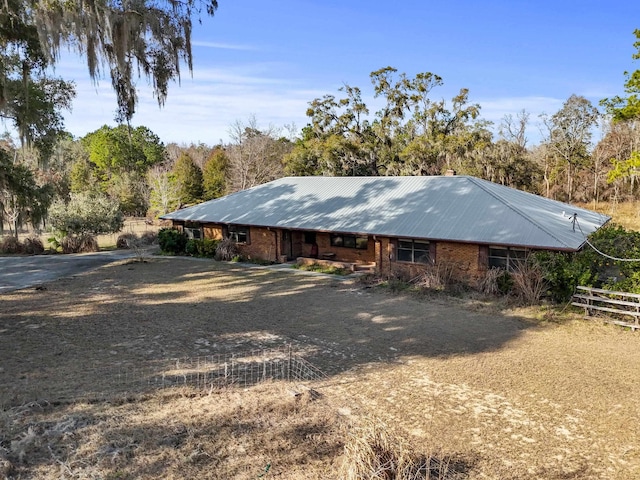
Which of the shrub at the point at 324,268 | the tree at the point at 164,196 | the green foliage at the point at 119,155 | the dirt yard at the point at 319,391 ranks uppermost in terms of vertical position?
the green foliage at the point at 119,155

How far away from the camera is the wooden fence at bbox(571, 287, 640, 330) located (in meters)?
12.4

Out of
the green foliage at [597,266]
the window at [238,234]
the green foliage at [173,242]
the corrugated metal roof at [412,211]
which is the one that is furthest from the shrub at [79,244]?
the green foliage at [597,266]

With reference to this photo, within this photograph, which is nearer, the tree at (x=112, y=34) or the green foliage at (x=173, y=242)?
the tree at (x=112, y=34)

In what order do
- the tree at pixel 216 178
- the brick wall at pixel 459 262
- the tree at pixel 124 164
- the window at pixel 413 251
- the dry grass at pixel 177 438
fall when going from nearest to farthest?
the dry grass at pixel 177 438
the brick wall at pixel 459 262
the window at pixel 413 251
the tree at pixel 216 178
the tree at pixel 124 164

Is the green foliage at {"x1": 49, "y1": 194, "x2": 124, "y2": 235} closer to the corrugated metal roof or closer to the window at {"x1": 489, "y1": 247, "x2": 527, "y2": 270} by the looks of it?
the corrugated metal roof

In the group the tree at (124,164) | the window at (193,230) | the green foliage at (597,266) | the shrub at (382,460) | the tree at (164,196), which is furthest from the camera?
the tree at (124,164)

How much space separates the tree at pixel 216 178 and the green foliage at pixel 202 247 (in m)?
23.1

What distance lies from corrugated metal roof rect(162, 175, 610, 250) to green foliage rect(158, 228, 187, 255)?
1009mm

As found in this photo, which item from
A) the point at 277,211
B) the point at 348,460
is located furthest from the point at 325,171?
the point at 348,460

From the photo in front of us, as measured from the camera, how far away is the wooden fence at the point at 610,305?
12.4 m

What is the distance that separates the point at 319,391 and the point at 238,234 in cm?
1636

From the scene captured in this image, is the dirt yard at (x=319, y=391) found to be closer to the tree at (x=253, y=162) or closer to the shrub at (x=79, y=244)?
the shrub at (x=79, y=244)

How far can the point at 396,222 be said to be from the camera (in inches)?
746

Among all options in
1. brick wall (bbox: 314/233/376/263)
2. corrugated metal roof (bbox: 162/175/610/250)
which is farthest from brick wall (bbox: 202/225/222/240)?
brick wall (bbox: 314/233/376/263)
